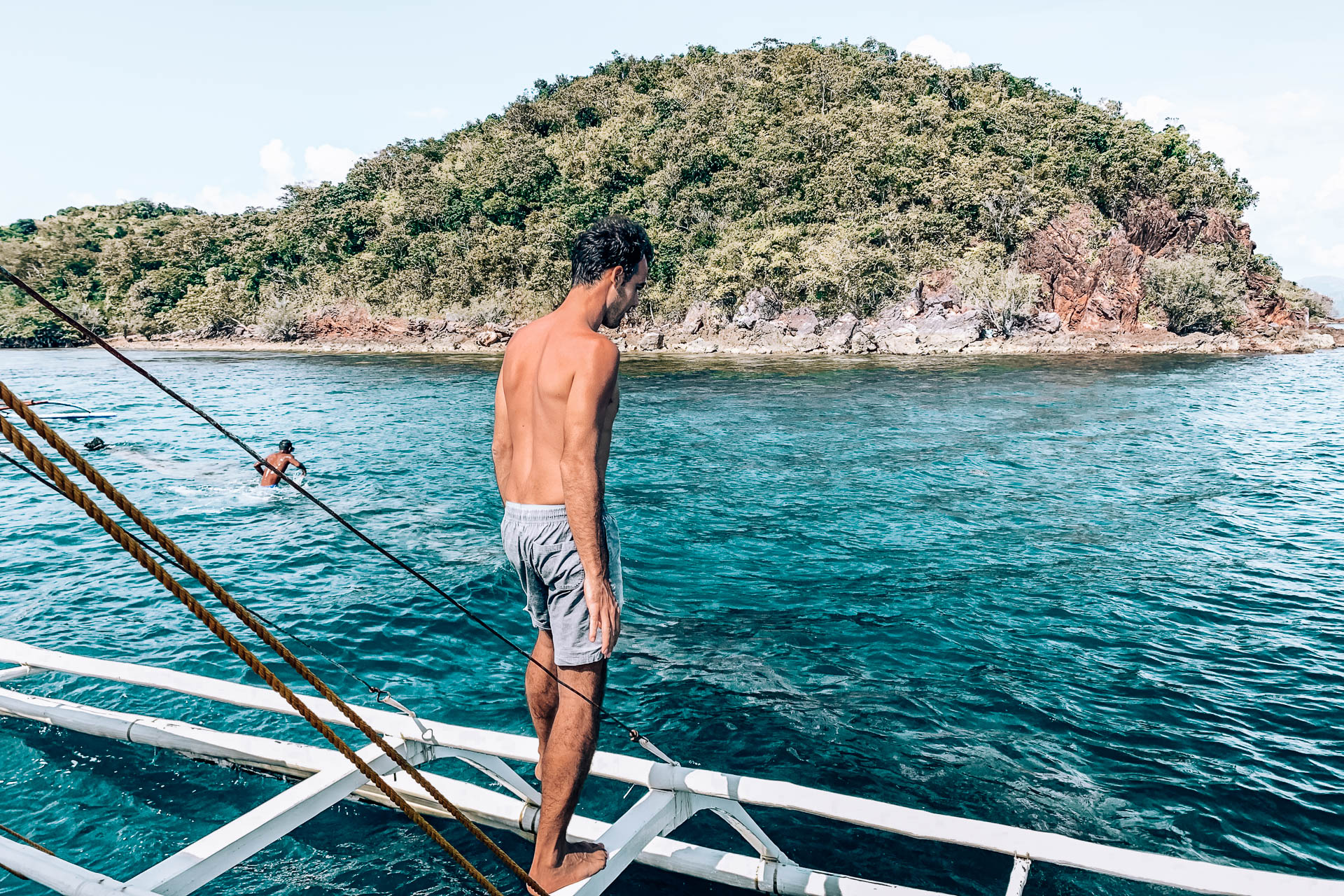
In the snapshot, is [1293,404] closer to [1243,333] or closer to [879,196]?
[1243,333]

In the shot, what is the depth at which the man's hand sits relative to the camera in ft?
10.3

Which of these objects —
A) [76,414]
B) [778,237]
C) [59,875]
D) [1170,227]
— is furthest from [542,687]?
[1170,227]

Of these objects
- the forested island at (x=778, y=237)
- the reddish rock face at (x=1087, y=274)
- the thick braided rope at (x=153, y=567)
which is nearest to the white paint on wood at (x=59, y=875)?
the thick braided rope at (x=153, y=567)

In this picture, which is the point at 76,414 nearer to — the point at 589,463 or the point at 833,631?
the point at 833,631

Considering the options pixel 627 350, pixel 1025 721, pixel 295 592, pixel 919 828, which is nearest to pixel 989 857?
pixel 919 828

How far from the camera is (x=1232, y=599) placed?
28.7 ft

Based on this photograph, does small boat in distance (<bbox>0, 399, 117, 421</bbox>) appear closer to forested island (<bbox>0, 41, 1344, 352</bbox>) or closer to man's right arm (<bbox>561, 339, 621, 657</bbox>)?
man's right arm (<bbox>561, 339, 621, 657</bbox>)

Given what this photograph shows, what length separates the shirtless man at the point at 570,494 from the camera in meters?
3.07

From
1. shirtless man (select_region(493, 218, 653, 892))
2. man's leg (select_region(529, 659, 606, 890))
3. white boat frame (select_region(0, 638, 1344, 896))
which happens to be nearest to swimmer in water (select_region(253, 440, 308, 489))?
white boat frame (select_region(0, 638, 1344, 896))

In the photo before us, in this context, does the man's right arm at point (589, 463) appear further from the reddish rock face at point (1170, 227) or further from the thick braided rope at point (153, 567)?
the reddish rock face at point (1170, 227)

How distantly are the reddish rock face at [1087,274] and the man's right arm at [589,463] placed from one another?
55.9 meters

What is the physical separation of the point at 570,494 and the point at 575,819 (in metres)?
2.11

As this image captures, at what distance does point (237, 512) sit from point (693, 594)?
333 inches

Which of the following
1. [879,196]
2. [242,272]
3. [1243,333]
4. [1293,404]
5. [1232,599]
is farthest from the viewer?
[242,272]
